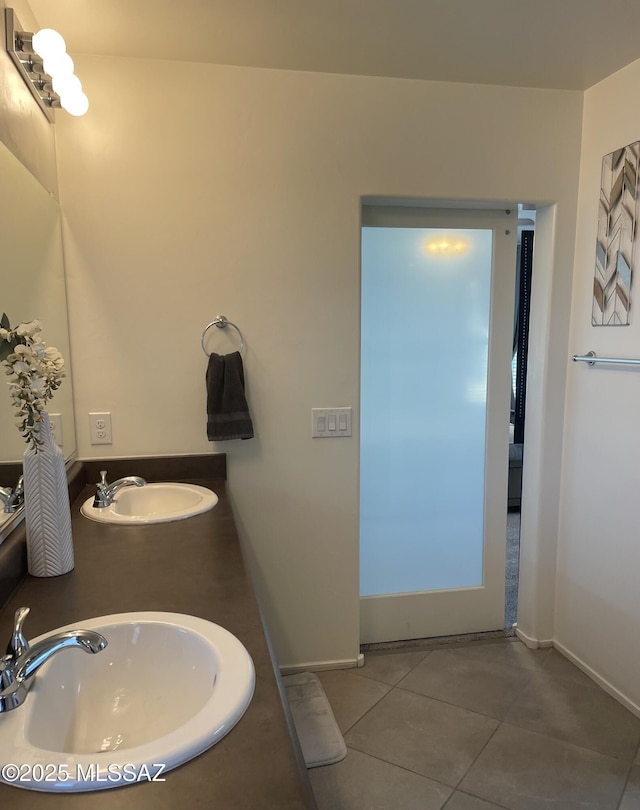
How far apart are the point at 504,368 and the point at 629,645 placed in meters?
1.20

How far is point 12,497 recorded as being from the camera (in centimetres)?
133

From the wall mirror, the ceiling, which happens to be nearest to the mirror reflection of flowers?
the wall mirror

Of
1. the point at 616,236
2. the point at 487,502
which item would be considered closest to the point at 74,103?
the point at 616,236

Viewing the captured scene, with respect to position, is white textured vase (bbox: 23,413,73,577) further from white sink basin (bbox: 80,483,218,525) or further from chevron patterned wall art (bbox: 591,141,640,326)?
chevron patterned wall art (bbox: 591,141,640,326)

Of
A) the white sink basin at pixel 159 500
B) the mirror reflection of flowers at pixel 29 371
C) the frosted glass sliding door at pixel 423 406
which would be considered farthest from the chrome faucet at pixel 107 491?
the frosted glass sliding door at pixel 423 406

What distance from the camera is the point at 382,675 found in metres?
2.23

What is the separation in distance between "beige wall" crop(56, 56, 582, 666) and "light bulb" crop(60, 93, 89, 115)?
0.25 meters

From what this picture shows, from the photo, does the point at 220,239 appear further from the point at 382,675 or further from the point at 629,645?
the point at 629,645

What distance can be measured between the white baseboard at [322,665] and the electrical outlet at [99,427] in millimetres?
1226

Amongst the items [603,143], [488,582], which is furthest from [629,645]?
[603,143]

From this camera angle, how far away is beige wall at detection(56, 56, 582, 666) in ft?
6.25

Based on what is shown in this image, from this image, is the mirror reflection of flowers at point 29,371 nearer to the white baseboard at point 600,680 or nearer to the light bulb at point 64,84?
the light bulb at point 64,84

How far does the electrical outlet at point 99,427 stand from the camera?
1.99m

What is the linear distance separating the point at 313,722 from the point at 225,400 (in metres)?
1.23
